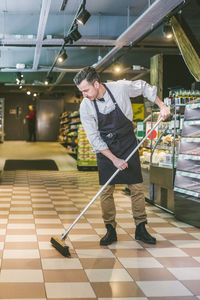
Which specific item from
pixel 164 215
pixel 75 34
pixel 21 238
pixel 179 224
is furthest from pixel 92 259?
pixel 75 34

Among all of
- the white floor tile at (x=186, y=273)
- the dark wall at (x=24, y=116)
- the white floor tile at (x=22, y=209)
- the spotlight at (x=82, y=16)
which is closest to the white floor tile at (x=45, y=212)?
the white floor tile at (x=22, y=209)

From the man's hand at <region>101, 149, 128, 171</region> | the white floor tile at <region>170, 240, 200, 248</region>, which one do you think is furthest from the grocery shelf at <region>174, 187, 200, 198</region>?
the man's hand at <region>101, 149, 128, 171</region>

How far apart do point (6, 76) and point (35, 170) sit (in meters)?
9.78

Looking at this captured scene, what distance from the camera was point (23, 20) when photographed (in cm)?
→ 1104

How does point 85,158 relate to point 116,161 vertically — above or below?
Result: below

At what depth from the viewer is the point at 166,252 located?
380 cm

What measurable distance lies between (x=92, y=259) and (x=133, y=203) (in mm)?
739

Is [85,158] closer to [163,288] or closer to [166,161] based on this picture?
[166,161]

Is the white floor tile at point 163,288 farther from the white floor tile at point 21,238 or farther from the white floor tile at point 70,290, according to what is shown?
the white floor tile at point 21,238

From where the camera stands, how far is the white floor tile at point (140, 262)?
3.36 m

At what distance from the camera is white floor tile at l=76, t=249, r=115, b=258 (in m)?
3.63

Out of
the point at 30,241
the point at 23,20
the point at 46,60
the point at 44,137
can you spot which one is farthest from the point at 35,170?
the point at 44,137

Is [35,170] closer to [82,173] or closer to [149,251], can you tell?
[82,173]

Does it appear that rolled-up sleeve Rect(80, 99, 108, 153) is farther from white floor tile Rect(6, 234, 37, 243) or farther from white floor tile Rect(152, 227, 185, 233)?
white floor tile Rect(152, 227, 185, 233)
